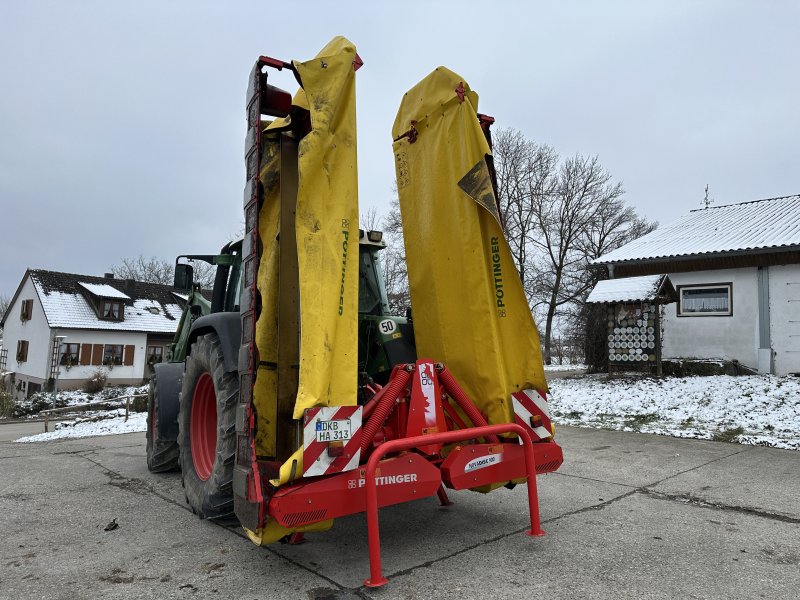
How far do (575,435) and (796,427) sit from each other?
3160 millimetres

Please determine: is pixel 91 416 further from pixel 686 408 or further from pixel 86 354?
pixel 86 354

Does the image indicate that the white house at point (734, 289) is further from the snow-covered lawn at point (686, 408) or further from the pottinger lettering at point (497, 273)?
the pottinger lettering at point (497, 273)

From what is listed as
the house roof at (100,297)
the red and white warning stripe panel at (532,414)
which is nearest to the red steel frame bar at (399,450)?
the red and white warning stripe panel at (532,414)

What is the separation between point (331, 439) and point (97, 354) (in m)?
35.0

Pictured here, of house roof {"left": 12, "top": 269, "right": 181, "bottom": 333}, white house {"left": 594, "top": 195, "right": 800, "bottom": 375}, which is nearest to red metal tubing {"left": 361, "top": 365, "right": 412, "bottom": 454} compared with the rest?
white house {"left": 594, "top": 195, "right": 800, "bottom": 375}

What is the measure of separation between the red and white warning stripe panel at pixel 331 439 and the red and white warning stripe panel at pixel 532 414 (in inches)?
52.9

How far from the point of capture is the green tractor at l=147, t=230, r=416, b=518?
3.61 meters

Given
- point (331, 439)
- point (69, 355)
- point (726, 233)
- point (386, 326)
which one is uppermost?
point (726, 233)

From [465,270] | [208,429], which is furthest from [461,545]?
[208,429]

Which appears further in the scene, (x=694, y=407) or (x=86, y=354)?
(x=86, y=354)

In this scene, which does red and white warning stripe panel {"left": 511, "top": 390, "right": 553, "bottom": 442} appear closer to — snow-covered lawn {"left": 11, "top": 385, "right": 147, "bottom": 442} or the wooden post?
the wooden post

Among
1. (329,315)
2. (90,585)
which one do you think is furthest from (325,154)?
(90,585)

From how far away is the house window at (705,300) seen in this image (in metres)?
14.0

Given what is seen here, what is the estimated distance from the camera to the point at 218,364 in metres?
3.72
